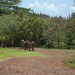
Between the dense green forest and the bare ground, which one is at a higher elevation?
the dense green forest

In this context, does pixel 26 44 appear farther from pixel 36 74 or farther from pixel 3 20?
pixel 36 74

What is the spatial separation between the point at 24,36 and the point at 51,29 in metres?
6.38

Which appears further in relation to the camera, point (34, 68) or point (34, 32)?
point (34, 32)

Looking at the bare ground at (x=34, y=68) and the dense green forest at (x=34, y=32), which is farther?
the dense green forest at (x=34, y=32)

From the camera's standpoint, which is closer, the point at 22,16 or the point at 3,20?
the point at 3,20

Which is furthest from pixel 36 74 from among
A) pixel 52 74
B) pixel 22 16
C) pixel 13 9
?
pixel 13 9

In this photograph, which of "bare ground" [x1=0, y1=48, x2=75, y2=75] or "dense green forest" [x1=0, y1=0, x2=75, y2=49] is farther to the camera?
"dense green forest" [x1=0, y1=0, x2=75, y2=49]

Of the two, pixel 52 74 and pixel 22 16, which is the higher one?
pixel 22 16

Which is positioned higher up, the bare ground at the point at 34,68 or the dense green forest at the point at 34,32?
the dense green forest at the point at 34,32

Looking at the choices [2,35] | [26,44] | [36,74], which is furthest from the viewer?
[2,35]

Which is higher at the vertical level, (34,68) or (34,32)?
(34,32)

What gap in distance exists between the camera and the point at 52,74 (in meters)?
16.8

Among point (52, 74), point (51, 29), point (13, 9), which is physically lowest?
point (52, 74)

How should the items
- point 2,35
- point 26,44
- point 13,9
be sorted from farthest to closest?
1. point 13,9
2. point 2,35
3. point 26,44
